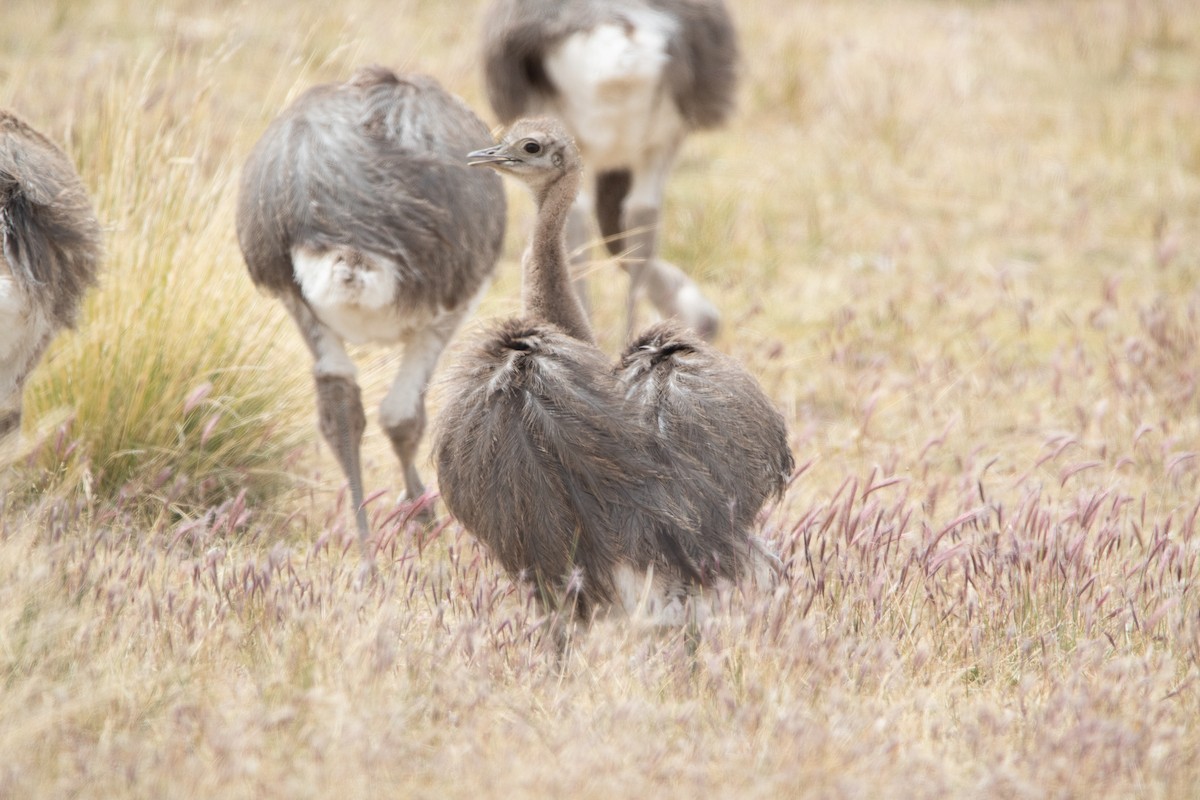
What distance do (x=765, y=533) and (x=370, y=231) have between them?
1564mm

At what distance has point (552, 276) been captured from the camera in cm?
420

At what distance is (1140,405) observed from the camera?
6332mm

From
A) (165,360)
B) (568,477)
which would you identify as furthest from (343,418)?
(568,477)

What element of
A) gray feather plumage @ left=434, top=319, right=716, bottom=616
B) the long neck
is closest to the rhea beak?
the long neck

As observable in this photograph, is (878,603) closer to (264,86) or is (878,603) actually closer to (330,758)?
(330,758)

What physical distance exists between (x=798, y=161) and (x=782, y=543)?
604 cm

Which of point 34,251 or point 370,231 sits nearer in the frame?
point 34,251

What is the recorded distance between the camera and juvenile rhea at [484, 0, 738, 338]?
6754 millimetres

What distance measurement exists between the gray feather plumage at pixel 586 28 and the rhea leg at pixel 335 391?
8.01 feet

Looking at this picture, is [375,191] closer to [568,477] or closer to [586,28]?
[568,477]

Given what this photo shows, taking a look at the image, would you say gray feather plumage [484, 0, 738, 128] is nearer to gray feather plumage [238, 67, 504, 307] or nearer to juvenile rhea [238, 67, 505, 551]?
juvenile rhea [238, 67, 505, 551]

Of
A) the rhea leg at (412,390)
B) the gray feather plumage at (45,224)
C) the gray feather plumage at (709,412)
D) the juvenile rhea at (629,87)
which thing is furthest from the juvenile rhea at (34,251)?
the juvenile rhea at (629,87)

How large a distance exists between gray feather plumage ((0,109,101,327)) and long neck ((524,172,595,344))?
1.38m

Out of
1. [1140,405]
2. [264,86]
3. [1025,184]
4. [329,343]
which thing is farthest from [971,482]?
[264,86]
